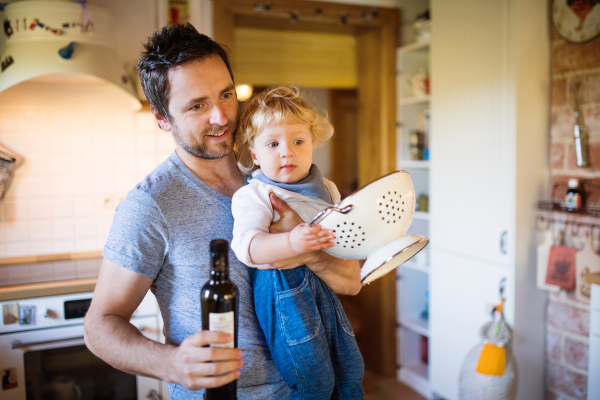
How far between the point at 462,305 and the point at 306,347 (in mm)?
1700

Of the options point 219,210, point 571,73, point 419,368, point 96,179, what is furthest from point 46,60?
point 419,368

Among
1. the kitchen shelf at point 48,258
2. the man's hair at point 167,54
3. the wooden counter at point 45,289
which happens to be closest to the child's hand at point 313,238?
the man's hair at point 167,54

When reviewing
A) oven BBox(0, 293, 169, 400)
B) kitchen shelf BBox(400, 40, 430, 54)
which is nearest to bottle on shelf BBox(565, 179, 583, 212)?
kitchen shelf BBox(400, 40, 430, 54)

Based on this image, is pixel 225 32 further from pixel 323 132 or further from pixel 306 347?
pixel 306 347

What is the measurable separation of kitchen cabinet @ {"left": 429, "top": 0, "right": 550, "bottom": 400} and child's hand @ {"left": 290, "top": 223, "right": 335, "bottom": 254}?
159 cm

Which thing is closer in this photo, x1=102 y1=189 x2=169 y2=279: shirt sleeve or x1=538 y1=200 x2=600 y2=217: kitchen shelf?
x1=102 y1=189 x2=169 y2=279: shirt sleeve

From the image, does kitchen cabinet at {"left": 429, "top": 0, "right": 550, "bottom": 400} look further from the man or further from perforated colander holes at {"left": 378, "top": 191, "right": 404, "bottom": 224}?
perforated colander holes at {"left": 378, "top": 191, "right": 404, "bottom": 224}

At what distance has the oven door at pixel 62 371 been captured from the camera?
1935mm

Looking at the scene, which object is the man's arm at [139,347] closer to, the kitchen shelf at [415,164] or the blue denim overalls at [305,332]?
the blue denim overalls at [305,332]

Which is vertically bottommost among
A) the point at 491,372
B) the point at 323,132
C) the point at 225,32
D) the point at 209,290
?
the point at 491,372

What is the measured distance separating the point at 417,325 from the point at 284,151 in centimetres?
219

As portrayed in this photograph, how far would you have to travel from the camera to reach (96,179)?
256 cm

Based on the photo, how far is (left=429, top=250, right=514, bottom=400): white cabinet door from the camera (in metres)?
2.29

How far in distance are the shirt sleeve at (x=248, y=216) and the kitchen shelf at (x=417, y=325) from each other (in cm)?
213
